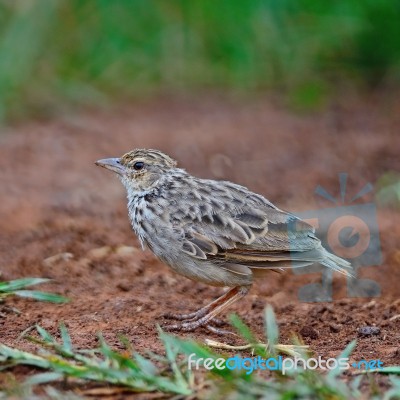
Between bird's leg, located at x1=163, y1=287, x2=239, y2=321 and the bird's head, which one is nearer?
bird's leg, located at x1=163, y1=287, x2=239, y2=321

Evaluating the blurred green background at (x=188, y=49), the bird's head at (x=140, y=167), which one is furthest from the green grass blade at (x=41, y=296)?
the blurred green background at (x=188, y=49)

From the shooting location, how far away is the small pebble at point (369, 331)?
17.9ft

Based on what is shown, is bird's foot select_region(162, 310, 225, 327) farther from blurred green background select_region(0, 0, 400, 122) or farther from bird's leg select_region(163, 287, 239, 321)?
blurred green background select_region(0, 0, 400, 122)

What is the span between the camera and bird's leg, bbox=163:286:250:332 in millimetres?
5605

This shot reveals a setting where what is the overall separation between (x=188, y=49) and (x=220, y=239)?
7.68 meters

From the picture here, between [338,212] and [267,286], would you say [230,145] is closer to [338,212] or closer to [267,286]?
[338,212]

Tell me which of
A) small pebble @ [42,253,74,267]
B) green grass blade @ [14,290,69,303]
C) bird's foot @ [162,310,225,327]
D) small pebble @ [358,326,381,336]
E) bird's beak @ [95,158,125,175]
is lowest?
bird's foot @ [162,310,225,327]

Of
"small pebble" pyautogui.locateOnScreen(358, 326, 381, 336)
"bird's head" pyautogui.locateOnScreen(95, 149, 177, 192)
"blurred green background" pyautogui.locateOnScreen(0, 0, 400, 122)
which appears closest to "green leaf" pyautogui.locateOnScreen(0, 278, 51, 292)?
"bird's head" pyautogui.locateOnScreen(95, 149, 177, 192)

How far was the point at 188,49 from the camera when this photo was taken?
12.9 metres

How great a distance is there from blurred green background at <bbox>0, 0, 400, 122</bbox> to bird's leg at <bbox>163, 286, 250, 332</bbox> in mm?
6102

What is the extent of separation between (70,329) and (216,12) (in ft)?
25.3

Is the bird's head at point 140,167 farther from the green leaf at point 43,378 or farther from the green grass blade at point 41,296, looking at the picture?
the green leaf at point 43,378

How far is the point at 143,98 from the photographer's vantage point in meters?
13.2

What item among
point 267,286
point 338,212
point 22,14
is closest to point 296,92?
point 22,14
